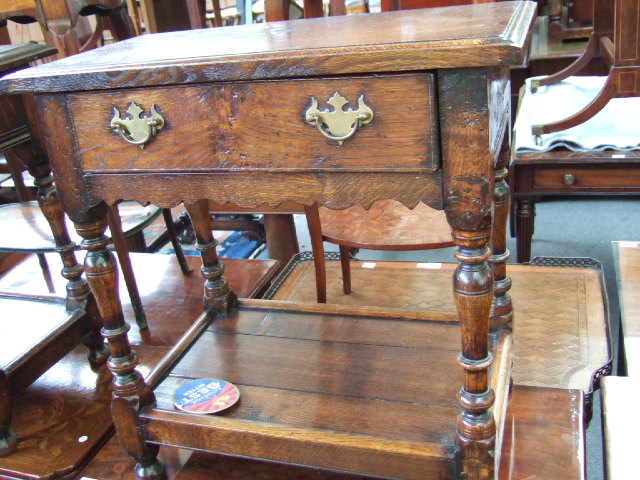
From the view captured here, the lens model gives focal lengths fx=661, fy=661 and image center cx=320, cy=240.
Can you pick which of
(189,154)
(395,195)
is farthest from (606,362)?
(189,154)

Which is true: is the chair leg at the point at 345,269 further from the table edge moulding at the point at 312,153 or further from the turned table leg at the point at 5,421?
the turned table leg at the point at 5,421

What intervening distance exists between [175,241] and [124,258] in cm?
44

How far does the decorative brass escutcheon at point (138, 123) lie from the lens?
3.57ft

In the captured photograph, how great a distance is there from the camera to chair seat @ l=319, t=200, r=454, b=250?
197cm

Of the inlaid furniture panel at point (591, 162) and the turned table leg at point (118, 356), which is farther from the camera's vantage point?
the inlaid furniture panel at point (591, 162)

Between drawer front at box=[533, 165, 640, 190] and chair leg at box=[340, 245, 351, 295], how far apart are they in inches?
30.0

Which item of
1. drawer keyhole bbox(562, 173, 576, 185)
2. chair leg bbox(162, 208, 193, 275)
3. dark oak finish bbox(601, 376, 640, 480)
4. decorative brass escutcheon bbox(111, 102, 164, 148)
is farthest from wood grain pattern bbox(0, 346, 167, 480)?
drawer keyhole bbox(562, 173, 576, 185)

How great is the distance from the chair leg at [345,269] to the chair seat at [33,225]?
25.0 inches

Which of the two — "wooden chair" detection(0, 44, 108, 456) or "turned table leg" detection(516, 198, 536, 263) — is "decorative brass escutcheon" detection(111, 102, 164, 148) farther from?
"turned table leg" detection(516, 198, 536, 263)

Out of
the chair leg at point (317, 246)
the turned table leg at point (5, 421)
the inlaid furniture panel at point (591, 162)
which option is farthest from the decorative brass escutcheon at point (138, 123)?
the inlaid furniture panel at point (591, 162)

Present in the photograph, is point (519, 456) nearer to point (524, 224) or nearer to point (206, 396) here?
point (206, 396)

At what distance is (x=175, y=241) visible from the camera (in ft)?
7.70

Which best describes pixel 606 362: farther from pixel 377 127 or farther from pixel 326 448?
pixel 377 127

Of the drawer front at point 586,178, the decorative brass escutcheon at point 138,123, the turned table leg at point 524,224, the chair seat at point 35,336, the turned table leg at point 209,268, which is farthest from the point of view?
the turned table leg at point 524,224
